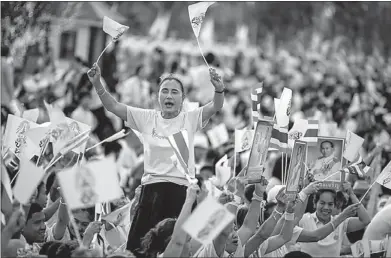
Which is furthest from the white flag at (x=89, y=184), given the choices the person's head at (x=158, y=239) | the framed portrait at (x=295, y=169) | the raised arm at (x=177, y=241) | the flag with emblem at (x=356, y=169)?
the flag with emblem at (x=356, y=169)

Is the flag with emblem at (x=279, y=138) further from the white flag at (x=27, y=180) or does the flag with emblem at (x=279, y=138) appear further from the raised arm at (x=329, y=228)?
the white flag at (x=27, y=180)

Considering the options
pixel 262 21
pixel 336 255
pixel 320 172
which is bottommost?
pixel 336 255

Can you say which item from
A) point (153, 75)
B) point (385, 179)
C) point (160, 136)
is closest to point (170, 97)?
point (160, 136)

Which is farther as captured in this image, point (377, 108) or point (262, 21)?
point (262, 21)

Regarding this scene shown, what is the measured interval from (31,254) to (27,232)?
1.80 ft

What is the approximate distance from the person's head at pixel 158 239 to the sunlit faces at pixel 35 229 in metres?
0.90

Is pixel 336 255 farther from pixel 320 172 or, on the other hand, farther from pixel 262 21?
pixel 262 21

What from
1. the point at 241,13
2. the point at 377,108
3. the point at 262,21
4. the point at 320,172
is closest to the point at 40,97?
the point at 377,108

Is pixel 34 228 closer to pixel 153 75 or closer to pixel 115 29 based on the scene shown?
pixel 115 29

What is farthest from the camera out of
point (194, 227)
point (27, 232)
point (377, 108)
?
point (377, 108)

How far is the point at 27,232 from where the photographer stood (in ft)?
24.7

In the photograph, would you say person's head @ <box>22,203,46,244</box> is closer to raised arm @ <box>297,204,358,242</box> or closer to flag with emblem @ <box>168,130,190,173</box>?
flag with emblem @ <box>168,130,190,173</box>

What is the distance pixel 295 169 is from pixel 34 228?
6.22 ft

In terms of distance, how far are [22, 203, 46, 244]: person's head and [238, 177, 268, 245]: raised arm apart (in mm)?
1383
